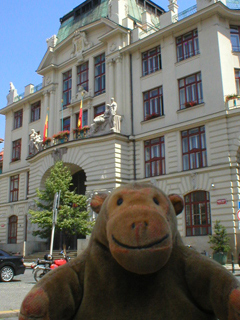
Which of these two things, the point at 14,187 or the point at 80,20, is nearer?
the point at 80,20

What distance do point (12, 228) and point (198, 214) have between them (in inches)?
755

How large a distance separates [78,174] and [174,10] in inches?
558

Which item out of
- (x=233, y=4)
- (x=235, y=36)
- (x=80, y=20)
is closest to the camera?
(x=235, y=36)

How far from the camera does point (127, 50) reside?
27.0 meters

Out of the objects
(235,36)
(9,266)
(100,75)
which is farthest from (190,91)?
(9,266)

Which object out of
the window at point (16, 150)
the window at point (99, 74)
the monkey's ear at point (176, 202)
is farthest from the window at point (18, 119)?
the monkey's ear at point (176, 202)

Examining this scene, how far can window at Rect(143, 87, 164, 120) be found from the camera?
25183 mm

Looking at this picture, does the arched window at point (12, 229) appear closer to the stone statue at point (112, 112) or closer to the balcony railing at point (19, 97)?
the balcony railing at point (19, 97)

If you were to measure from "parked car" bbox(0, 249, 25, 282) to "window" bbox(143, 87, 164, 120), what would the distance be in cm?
1401

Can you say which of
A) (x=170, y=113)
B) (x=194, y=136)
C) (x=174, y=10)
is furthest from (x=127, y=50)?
(x=194, y=136)

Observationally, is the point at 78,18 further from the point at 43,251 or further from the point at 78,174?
the point at 43,251

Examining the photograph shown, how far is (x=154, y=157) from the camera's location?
2466cm

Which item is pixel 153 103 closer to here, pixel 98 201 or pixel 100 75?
pixel 100 75

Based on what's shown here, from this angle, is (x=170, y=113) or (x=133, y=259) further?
(x=170, y=113)
